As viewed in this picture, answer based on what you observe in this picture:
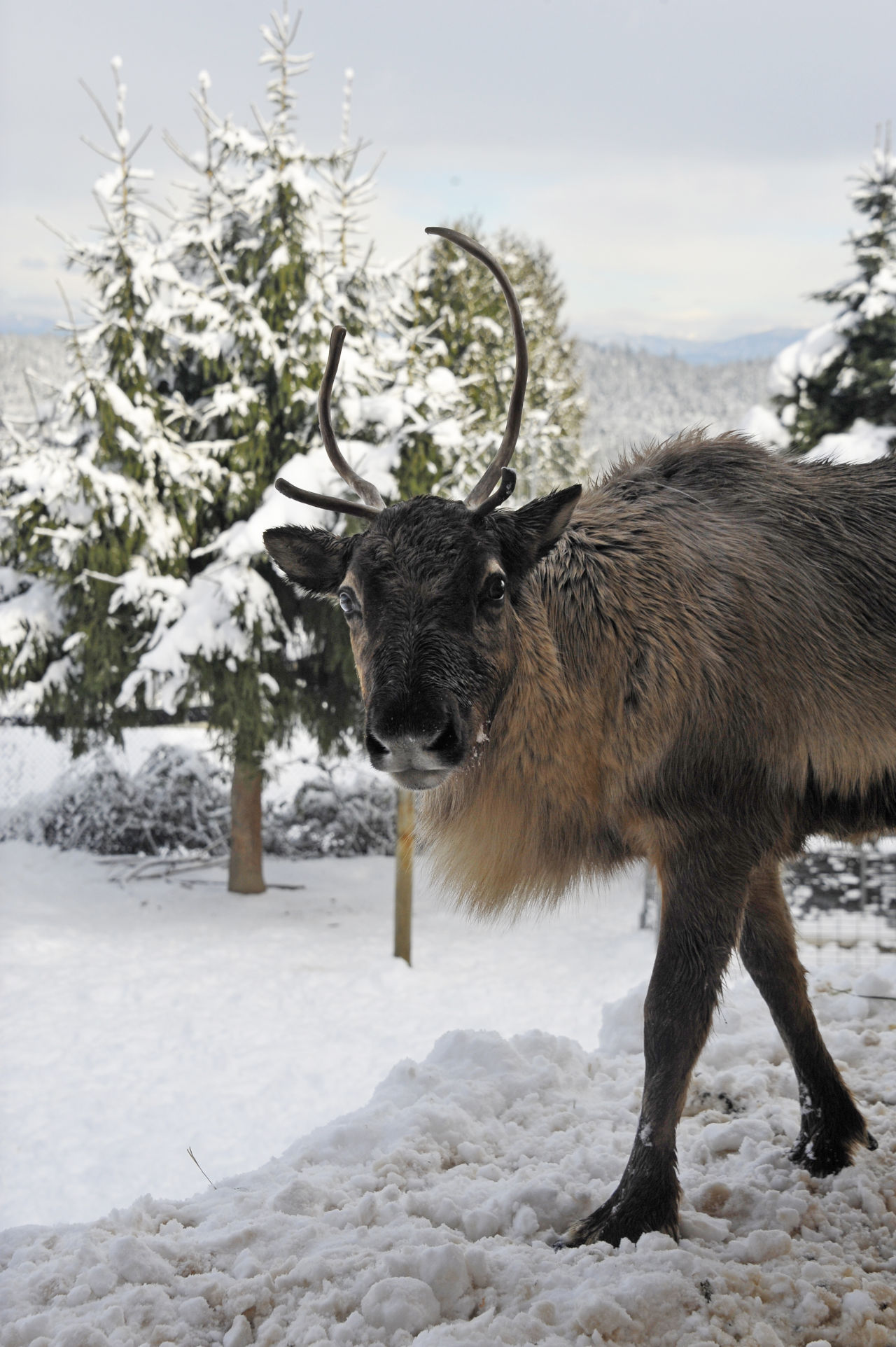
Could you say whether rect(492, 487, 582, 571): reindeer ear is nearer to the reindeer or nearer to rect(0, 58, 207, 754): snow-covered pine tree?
the reindeer

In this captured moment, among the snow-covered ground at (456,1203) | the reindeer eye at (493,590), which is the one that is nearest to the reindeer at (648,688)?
the reindeer eye at (493,590)

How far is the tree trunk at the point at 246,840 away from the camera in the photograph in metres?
11.7

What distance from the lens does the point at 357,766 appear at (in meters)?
13.6

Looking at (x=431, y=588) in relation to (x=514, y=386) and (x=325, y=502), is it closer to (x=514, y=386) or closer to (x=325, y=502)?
(x=325, y=502)

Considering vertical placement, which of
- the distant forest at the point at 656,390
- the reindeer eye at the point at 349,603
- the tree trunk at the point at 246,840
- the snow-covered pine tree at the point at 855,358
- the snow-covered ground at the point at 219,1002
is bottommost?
the snow-covered ground at the point at 219,1002

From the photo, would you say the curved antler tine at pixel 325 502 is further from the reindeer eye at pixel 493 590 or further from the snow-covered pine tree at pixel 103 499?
the snow-covered pine tree at pixel 103 499

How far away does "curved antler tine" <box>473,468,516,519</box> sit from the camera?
260 cm

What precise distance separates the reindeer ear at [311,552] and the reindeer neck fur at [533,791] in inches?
19.1

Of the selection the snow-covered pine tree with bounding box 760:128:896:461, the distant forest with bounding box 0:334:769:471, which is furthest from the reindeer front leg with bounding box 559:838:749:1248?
the distant forest with bounding box 0:334:769:471

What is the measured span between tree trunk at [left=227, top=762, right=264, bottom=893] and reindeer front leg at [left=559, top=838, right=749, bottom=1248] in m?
9.15

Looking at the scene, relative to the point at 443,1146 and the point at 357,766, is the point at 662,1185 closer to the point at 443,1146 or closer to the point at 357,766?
the point at 443,1146

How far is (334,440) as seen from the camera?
2.89 metres

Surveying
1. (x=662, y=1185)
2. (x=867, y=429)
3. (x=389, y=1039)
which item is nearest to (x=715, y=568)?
(x=662, y=1185)

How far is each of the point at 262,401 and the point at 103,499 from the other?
1.67m
